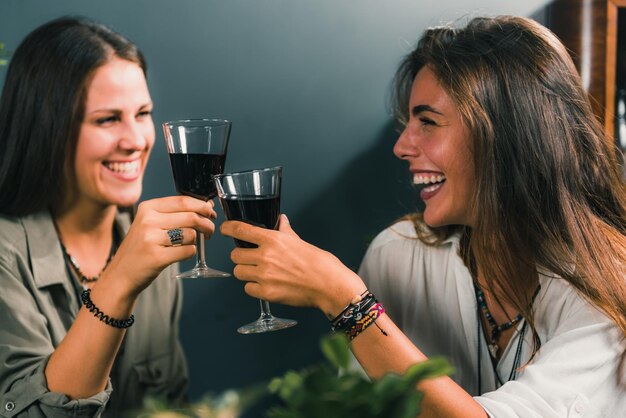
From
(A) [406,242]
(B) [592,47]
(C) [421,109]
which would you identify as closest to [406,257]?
(A) [406,242]

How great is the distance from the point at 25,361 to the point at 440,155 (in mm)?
1045

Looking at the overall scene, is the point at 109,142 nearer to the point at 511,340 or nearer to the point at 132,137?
the point at 132,137

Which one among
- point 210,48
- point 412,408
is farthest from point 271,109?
point 412,408

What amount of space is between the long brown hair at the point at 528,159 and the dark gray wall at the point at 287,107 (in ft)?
3.19

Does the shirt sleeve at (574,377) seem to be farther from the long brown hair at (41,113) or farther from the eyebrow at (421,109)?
the long brown hair at (41,113)

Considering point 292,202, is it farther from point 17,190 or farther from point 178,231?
point 178,231

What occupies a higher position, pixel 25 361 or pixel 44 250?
pixel 44 250

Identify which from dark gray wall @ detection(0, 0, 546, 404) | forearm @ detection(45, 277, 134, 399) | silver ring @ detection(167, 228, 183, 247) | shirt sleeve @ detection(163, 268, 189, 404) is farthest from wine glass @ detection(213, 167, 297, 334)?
dark gray wall @ detection(0, 0, 546, 404)

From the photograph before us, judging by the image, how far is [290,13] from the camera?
2.62m

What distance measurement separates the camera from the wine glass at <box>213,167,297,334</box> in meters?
1.33

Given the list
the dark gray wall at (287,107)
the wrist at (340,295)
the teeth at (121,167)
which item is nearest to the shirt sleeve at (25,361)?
the teeth at (121,167)

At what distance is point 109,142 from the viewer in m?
1.95

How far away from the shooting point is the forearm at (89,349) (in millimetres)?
1502

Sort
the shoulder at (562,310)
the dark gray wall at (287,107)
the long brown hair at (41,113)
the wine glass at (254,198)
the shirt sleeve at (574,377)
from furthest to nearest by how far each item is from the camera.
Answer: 1. the dark gray wall at (287,107)
2. the long brown hair at (41,113)
3. the shoulder at (562,310)
4. the shirt sleeve at (574,377)
5. the wine glass at (254,198)
